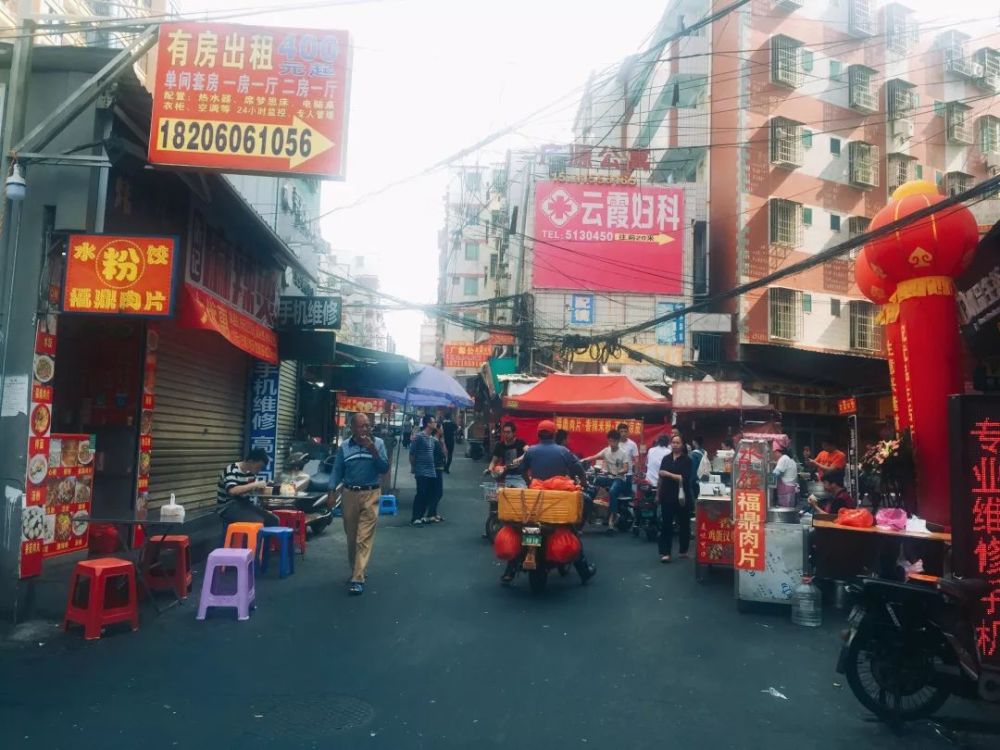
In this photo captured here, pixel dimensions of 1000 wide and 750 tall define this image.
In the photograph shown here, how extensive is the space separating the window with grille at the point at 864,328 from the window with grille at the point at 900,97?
23.4ft

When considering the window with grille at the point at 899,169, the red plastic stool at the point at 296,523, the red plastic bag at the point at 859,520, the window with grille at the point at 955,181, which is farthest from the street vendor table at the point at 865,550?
the window with grille at the point at 955,181

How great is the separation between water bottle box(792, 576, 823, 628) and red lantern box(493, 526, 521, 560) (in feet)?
9.23

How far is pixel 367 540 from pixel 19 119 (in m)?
5.22

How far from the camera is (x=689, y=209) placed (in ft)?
78.7

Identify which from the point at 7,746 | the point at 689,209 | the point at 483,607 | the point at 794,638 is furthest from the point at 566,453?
the point at 689,209

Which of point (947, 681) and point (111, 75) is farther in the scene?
point (111, 75)

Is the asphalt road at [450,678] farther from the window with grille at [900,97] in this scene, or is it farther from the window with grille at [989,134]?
the window with grille at [989,134]

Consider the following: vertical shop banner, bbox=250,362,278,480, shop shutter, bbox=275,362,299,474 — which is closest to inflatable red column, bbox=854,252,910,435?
vertical shop banner, bbox=250,362,278,480

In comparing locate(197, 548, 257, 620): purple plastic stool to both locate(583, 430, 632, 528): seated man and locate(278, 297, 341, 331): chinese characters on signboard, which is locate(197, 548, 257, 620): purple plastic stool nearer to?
locate(583, 430, 632, 528): seated man

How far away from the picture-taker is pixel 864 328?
79.8ft

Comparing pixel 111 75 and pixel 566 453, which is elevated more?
pixel 111 75

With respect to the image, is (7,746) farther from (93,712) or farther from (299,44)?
(299,44)

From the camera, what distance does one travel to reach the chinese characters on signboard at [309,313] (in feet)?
46.6

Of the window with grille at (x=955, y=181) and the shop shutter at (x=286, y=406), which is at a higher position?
the window with grille at (x=955, y=181)
